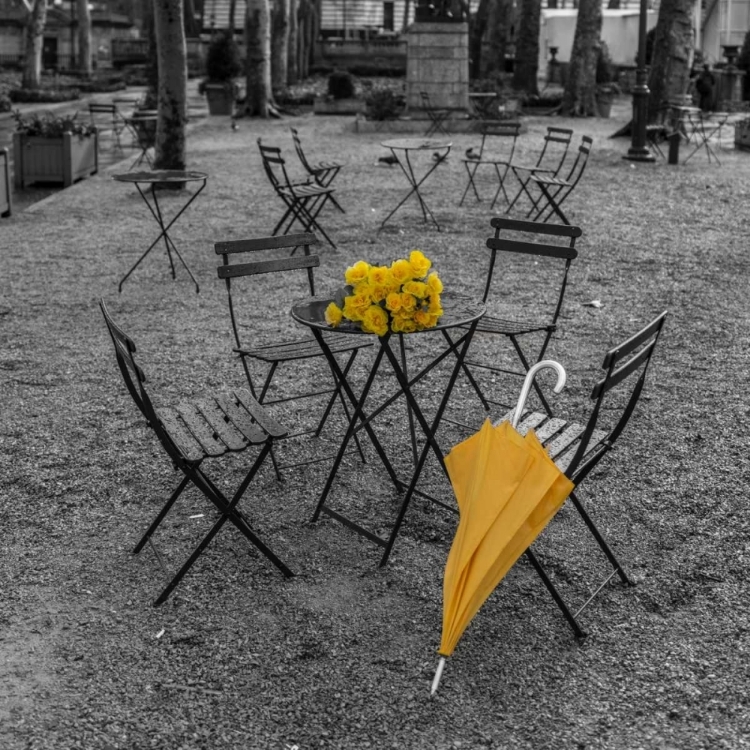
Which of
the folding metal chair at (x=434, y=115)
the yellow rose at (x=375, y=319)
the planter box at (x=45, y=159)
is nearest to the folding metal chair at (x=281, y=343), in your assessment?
the yellow rose at (x=375, y=319)

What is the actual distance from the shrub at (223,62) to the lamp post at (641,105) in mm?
13125

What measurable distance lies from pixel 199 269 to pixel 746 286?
478 cm

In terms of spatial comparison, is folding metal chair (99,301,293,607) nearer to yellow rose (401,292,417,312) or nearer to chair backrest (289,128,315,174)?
yellow rose (401,292,417,312)

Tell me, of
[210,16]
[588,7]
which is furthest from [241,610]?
[210,16]

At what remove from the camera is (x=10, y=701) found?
3566 millimetres

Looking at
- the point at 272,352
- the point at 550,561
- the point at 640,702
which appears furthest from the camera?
the point at 272,352

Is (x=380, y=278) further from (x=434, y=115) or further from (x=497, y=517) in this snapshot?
(x=434, y=115)

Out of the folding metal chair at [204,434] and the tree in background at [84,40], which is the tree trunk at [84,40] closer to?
the tree in background at [84,40]

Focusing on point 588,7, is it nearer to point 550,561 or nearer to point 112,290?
point 112,290

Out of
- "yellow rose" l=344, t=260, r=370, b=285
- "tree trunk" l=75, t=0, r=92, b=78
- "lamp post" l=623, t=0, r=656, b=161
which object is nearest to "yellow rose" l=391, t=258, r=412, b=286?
"yellow rose" l=344, t=260, r=370, b=285

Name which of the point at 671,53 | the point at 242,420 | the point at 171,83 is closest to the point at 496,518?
the point at 242,420

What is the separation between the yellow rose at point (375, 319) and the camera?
421cm

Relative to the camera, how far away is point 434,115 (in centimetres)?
2220

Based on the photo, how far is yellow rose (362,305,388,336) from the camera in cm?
421
